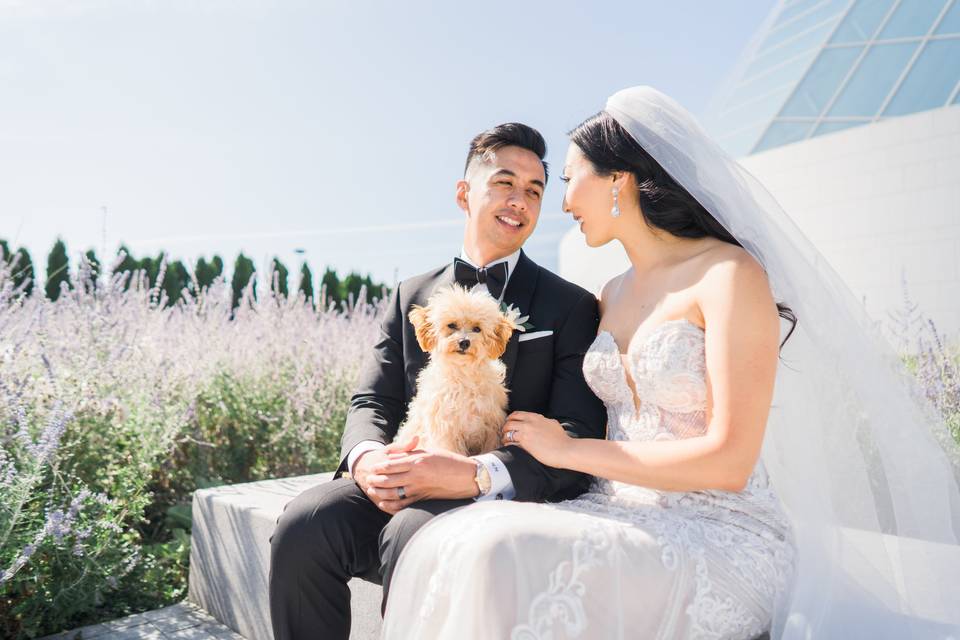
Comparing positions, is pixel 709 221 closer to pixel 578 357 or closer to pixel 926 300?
pixel 578 357

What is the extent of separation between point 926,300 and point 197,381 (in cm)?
1107

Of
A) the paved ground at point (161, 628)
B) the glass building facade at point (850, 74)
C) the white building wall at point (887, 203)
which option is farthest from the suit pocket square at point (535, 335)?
the glass building facade at point (850, 74)

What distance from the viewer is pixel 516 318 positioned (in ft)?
9.07

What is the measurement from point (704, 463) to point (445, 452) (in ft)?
2.88

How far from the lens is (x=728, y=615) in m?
1.88

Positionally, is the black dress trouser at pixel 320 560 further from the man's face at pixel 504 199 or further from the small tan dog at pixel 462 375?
the man's face at pixel 504 199

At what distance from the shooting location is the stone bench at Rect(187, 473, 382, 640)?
3359mm

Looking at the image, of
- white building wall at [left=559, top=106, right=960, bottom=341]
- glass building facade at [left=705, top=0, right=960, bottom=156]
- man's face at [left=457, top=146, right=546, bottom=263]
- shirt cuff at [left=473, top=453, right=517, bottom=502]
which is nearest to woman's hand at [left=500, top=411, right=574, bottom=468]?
shirt cuff at [left=473, top=453, right=517, bottom=502]

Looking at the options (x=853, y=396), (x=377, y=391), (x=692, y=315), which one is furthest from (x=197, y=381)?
(x=853, y=396)

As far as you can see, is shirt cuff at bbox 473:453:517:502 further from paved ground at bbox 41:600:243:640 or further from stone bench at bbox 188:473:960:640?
paved ground at bbox 41:600:243:640

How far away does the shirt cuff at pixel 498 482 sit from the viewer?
7.52ft

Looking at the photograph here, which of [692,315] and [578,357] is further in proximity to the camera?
[578,357]

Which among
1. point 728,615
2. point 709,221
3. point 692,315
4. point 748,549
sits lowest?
point 728,615

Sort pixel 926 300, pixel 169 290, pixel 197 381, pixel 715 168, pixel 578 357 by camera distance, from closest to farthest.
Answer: pixel 715 168
pixel 578 357
pixel 197 381
pixel 926 300
pixel 169 290
